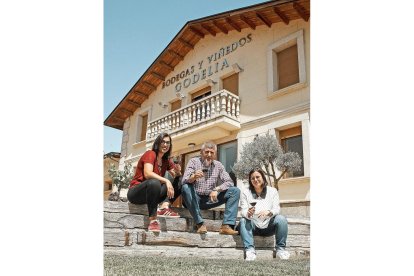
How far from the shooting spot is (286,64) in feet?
18.3

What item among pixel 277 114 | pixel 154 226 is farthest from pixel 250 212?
pixel 277 114

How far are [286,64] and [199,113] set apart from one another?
67.5 inches

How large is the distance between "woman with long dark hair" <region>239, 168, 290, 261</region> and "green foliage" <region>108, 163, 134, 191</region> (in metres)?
3.33

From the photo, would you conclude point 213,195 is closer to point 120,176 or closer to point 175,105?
point 120,176

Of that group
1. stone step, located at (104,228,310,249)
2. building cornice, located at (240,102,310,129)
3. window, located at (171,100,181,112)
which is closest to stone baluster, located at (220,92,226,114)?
building cornice, located at (240,102,310,129)

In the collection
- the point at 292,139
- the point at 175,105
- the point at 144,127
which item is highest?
the point at 175,105

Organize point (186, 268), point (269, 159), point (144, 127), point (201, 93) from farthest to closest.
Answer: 1. point (201, 93)
2. point (144, 127)
3. point (269, 159)
4. point (186, 268)

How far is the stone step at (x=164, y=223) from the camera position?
6.83 ft

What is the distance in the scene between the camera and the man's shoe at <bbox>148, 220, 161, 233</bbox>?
2.09 meters

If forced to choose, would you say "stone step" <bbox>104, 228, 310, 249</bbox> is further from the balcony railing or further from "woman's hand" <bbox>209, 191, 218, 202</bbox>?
the balcony railing
